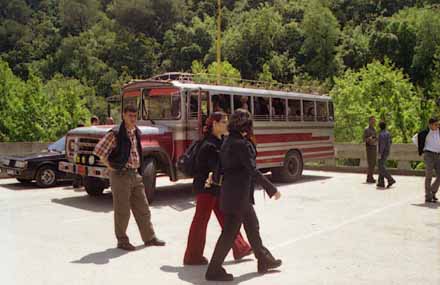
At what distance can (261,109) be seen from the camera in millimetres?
13445

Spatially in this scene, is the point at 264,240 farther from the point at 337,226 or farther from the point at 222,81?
the point at 222,81

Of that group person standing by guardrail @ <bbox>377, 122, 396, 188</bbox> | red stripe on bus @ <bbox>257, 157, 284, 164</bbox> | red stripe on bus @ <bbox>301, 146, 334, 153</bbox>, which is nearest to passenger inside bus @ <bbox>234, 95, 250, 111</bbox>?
red stripe on bus @ <bbox>257, 157, 284, 164</bbox>

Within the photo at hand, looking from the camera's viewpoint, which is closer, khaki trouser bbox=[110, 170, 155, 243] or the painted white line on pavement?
khaki trouser bbox=[110, 170, 155, 243]

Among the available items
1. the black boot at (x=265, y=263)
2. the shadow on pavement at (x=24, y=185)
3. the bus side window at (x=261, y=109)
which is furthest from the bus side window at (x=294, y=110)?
the black boot at (x=265, y=263)

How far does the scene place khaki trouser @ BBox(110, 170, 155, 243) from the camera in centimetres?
677

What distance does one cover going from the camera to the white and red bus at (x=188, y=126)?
1059cm

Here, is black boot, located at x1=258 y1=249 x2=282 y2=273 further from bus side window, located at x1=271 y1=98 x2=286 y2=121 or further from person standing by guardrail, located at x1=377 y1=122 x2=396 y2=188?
person standing by guardrail, located at x1=377 y1=122 x2=396 y2=188

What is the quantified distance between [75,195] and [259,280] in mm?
7591

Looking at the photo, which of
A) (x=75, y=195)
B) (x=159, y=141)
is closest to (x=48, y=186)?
(x=75, y=195)

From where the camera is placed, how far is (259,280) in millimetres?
5496

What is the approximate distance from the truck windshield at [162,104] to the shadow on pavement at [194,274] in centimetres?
560

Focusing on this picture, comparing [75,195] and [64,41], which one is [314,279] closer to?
[75,195]

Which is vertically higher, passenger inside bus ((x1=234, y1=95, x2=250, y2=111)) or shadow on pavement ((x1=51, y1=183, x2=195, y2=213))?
passenger inside bus ((x1=234, y1=95, x2=250, y2=111))

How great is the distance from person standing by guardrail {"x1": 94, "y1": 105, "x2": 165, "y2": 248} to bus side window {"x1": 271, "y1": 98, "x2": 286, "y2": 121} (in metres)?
7.41
